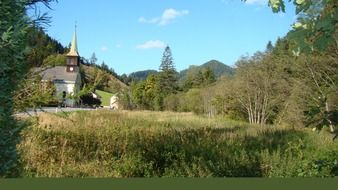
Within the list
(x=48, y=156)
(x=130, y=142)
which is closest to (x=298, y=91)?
(x=130, y=142)

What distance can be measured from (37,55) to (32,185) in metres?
5.64

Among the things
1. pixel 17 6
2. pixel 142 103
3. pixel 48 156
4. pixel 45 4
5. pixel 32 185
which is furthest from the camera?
pixel 142 103

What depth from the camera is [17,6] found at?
3.38m

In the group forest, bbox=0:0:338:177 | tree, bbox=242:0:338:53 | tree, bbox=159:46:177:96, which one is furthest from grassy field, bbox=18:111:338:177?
tree, bbox=159:46:177:96

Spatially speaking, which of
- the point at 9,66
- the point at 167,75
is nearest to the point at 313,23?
the point at 9,66

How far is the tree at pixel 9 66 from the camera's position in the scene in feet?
10.6

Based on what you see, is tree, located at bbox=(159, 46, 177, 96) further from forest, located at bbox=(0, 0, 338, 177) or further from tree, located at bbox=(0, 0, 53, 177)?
tree, located at bbox=(0, 0, 53, 177)

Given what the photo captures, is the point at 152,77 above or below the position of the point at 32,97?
above

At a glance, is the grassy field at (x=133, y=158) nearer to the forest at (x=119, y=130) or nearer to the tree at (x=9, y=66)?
the forest at (x=119, y=130)

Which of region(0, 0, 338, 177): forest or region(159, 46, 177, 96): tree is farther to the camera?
region(159, 46, 177, 96): tree

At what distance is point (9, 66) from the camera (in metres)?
3.38

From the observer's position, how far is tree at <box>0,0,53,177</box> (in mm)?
3217

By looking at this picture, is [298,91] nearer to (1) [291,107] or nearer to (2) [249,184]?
(1) [291,107]

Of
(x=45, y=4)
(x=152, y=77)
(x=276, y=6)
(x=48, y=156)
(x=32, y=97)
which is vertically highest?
(x=152, y=77)
